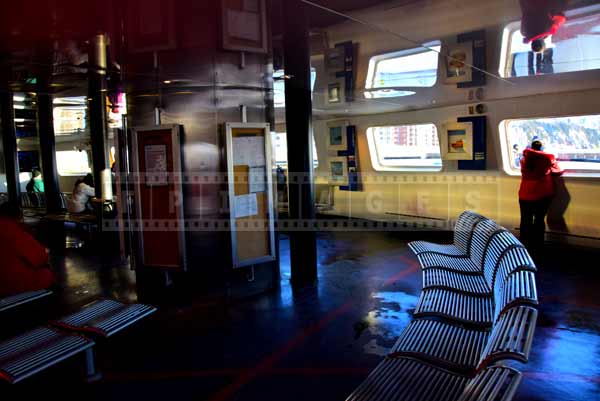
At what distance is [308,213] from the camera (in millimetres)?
6805

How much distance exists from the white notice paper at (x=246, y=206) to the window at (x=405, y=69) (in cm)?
396

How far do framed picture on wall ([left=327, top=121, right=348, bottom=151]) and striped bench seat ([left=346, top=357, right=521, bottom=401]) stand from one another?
9.89m

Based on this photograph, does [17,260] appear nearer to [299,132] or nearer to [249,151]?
[249,151]

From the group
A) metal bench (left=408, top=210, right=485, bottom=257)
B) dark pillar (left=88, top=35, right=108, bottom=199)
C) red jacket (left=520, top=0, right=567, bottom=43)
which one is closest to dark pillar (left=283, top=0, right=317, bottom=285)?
metal bench (left=408, top=210, right=485, bottom=257)

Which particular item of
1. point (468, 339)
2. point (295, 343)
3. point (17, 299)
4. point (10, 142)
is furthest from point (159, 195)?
point (10, 142)

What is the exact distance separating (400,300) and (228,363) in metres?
2.52

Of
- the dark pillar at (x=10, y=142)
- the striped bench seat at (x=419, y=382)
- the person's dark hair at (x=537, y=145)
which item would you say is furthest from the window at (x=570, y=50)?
the dark pillar at (x=10, y=142)

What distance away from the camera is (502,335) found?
252 cm

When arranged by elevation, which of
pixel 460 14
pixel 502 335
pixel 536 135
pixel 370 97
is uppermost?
pixel 460 14

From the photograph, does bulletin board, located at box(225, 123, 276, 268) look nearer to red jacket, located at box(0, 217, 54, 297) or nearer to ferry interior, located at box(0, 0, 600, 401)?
ferry interior, located at box(0, 0, 600, 401)

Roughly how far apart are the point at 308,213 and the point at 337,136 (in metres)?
6.36

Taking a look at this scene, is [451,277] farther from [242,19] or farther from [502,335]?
[242,19]

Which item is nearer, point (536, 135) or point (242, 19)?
point (242, 19)

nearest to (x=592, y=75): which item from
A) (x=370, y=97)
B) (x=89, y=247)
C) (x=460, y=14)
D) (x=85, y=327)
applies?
(x=460, y=14)
